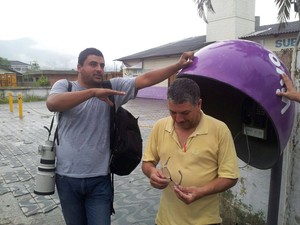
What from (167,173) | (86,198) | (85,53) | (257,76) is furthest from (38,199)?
(257,76)

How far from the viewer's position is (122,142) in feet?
7.29

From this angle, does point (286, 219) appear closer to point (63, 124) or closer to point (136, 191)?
point (63, 124)

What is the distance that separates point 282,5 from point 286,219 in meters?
6.27

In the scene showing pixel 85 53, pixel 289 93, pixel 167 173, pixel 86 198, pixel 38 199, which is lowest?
pixel 38 199

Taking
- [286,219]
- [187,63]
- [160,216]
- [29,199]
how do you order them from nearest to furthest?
[160,216], [187,63], [286,219], [29,199]

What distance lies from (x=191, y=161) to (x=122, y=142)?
674 mm

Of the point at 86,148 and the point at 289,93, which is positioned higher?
the point at 289,93

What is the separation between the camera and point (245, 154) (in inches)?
95.6

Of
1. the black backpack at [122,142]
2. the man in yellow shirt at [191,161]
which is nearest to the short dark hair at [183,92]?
the man in yellow shirt at [191,161]

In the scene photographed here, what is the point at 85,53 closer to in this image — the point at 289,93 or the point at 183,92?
the point at 183,92

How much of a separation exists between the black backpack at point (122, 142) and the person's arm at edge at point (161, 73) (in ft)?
0.77

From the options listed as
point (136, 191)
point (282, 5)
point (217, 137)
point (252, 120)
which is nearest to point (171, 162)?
point (217, 137)

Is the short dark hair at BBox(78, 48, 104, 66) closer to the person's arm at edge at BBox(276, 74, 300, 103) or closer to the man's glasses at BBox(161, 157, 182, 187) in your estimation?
the man's glasses at BBox(161, 157, 182, 187)

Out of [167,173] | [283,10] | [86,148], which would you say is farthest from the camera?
[283,10]
